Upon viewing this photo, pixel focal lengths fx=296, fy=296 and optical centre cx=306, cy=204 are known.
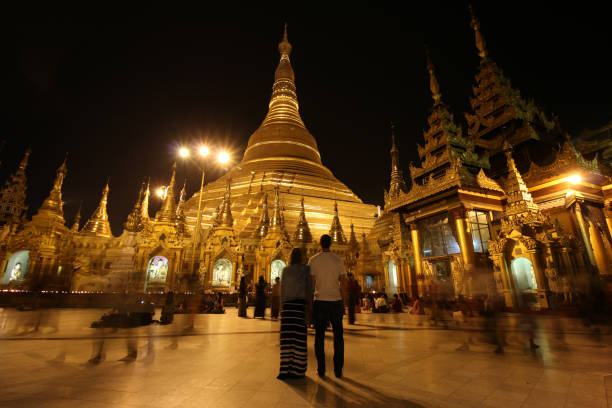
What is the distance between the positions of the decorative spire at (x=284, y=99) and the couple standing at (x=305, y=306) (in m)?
45.7

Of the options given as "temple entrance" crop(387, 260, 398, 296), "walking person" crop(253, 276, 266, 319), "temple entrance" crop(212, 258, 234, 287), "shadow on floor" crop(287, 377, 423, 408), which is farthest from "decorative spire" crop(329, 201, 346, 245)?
"shadow on floor" crop(287, 377, 423, 408)

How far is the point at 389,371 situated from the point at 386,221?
25.1 metres

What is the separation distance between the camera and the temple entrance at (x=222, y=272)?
21616 mm

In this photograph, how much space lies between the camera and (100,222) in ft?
104

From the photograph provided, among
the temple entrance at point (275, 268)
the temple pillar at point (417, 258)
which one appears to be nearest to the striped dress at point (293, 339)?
the temple pillar at point (417, 258)

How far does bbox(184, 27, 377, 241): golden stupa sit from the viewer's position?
105 feet

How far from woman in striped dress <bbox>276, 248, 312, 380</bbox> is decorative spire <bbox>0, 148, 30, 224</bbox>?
30.1 meters

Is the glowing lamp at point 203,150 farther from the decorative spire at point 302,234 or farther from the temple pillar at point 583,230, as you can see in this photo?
the temple pillar at point 583,230

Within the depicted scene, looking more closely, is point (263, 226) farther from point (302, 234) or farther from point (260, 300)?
point (260, 300)

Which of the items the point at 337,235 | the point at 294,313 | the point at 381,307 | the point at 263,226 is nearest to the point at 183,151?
the point at 381,307

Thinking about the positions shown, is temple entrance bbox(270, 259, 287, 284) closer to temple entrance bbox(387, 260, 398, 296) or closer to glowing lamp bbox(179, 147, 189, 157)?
temple entrance bbox(387, 260, 398, 296)

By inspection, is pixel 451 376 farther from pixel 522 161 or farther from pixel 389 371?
pixel 522 161

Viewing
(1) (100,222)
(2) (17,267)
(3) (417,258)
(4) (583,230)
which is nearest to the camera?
(4) (583,230)

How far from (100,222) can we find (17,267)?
12019 millimetres
